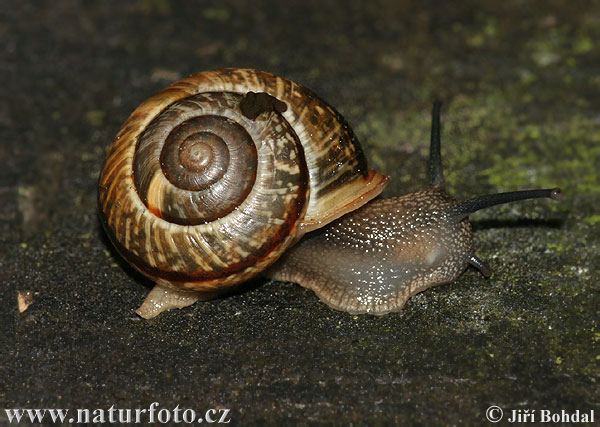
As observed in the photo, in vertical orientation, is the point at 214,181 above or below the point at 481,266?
above

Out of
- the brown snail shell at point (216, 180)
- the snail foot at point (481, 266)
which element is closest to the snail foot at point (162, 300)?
the brown snail shell at point (216, 180)

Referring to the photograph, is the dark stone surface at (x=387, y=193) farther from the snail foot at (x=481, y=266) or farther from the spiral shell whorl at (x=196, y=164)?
the spiral shell whorl at (x=196, y=164)

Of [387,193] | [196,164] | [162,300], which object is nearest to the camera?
[196,164]

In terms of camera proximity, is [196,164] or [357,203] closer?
[196,164]

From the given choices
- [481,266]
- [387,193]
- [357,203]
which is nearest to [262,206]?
[357,203]

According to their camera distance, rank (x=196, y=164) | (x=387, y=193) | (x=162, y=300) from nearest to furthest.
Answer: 1. (x=196, y=164)
2. (x=162, y=300)
3. (x=387, y=193)

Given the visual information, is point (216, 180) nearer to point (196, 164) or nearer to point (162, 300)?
point (196, 164)

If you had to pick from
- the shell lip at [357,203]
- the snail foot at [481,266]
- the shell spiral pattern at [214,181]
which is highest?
the shell spiral pattern at [214,181]
